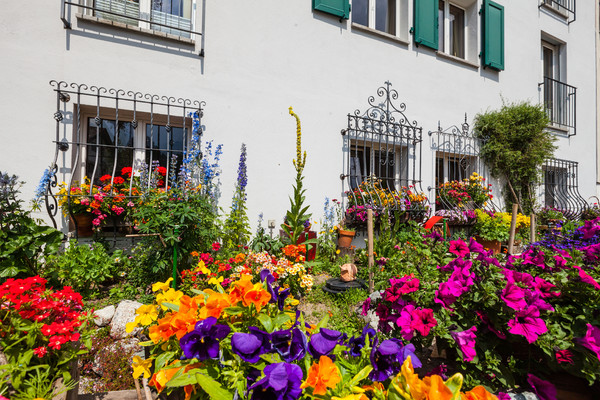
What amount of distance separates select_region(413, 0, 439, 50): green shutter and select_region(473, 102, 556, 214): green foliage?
Result: 1.80m

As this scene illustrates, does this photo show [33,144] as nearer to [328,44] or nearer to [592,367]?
[328,44]

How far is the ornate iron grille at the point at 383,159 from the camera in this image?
4.62 meters

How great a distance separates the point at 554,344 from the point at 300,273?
1907 mm

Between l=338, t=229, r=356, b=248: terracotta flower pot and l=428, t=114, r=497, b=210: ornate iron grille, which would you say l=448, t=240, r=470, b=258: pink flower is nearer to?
l=338, t=229, r=356, b=248: terracotta flower pot

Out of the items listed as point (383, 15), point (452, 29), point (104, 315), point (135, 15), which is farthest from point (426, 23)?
point (104, 315)

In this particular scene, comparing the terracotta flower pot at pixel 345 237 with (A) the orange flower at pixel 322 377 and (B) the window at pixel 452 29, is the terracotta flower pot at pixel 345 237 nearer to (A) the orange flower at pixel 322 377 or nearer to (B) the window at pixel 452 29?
(A) the orange flower at pixel 322 377

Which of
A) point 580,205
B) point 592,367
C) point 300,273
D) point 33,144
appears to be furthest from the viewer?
point 580,205

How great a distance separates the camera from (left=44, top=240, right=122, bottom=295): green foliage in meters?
2.66

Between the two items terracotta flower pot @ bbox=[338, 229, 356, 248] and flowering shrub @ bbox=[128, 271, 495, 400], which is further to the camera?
terracotta flower pot @ bbox=[338, 229, 356, 248]

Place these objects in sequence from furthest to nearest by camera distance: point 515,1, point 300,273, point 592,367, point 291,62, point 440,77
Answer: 1. point 515,1
2. point 440,77
3. point 291,62
4. point 300,273
5. point 592,367

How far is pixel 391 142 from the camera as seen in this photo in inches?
202

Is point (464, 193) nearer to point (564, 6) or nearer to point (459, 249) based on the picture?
point (459, 249)

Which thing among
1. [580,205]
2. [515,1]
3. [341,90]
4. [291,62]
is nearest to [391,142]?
[341,90]

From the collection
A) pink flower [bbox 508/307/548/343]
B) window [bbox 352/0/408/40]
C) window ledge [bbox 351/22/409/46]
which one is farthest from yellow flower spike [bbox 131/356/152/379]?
window [bbox 352/0/408/40]
